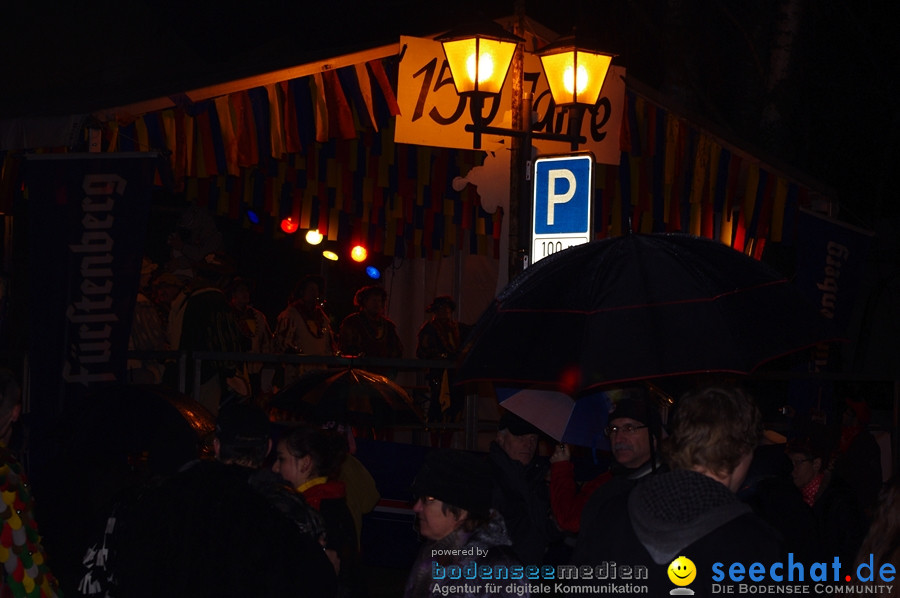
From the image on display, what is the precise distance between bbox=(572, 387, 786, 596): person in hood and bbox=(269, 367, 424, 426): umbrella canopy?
5.39 metres

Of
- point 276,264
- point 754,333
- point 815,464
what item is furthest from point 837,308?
point 276,264

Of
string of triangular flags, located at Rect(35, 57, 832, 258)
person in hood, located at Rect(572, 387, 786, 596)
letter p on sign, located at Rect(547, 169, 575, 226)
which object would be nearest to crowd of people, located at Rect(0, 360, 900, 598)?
person in hood, located at Rect(572, 387, 786, 596)

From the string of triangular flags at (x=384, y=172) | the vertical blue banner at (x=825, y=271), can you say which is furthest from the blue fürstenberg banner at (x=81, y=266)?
the vertical blue banner at (x=825, y=271)

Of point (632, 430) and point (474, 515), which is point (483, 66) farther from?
point (474, 515)

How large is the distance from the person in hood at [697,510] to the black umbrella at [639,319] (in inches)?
37.0

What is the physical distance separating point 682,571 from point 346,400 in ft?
19.4

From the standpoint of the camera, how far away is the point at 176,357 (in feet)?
31.7

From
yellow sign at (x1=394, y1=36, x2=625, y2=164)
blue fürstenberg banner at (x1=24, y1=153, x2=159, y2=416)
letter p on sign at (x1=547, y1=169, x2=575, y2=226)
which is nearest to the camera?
letter p on sign at (x1=547, y1=169, x2=575, y2=226)

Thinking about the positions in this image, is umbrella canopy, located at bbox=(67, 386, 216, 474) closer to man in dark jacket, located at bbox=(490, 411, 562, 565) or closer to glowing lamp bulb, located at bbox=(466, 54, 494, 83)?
man in dark jacket, located at bbox=(490, 411, 562, 565)

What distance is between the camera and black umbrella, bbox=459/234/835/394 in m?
5.11

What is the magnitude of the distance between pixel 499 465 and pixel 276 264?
13.1 metres

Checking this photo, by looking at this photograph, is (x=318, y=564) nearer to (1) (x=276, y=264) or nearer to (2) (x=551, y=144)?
(2) (x=551, y=144)

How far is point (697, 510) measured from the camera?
3699mm

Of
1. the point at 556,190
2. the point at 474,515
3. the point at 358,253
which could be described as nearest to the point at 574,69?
the point at 556,190
